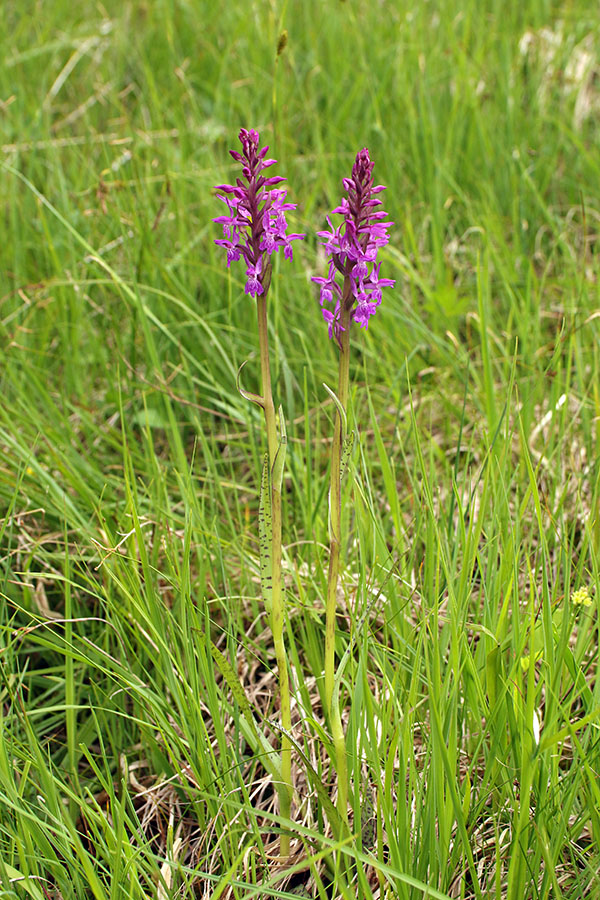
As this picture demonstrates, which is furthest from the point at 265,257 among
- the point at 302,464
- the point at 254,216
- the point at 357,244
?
the point at 302,464

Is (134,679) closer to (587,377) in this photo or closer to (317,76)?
(587,377)

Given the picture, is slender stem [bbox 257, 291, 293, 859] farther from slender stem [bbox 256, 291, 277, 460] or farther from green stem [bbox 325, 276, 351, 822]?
green stem [bbox 325, 276, 351, 822]

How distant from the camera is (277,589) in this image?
156 cm

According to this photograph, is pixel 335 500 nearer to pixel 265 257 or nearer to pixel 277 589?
pixel 277 589

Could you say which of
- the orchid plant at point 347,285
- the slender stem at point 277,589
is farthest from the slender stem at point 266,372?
the orchid plant at point 347,285

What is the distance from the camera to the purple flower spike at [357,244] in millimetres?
1341

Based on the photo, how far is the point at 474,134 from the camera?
3.84m

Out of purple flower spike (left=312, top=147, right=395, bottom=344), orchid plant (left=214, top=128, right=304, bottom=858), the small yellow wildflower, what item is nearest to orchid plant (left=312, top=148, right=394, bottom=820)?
purple flower spike (left=312, top=147, right=395, bottom=344)

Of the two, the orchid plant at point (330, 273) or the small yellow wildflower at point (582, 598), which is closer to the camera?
the orchid plant at point (330, 273)

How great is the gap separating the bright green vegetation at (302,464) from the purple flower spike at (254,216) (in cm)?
36

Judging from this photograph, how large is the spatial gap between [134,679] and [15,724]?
1.40 ft

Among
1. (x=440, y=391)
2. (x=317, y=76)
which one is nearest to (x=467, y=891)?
(x=440, y=391)

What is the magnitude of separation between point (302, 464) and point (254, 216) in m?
1.07

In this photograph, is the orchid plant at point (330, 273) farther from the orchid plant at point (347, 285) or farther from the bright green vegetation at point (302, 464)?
the bright green vegetation at point (302, 464)
